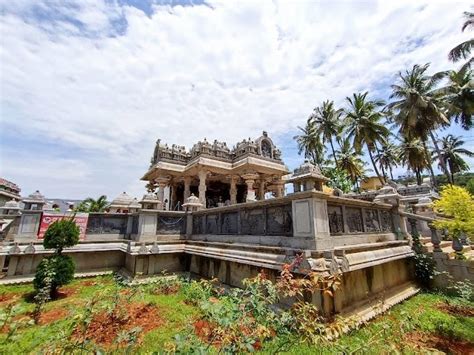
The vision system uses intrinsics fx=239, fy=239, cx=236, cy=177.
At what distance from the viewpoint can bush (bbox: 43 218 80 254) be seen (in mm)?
8422

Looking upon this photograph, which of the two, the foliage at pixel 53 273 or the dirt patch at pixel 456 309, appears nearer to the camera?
the dirt patch at pixel 456 309

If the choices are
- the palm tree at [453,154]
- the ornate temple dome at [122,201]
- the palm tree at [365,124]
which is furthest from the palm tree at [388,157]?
the ornate temple dome at [122,201]

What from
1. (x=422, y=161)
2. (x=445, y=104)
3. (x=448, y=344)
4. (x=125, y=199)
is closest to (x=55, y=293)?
(x=125, y=199)

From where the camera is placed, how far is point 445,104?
21984mm

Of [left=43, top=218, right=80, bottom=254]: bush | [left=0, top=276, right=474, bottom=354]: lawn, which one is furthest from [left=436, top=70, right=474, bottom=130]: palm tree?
[left=43, top=218, right=80, bottom=254]: bush

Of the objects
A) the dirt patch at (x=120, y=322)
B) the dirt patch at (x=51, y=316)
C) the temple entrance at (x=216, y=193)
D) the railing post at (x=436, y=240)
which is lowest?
the dirt patch at (x=51, y=316)

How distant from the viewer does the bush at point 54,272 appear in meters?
7.75

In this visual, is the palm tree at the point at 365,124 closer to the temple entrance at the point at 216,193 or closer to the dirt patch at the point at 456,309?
the temple entrance at the point at 216,193

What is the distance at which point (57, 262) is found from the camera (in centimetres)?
824

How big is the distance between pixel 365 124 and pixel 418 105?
184 inches

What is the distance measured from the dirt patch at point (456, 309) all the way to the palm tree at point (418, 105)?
19.7 m

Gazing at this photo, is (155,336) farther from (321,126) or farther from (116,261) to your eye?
(321,126)

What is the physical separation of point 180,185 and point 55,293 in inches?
688

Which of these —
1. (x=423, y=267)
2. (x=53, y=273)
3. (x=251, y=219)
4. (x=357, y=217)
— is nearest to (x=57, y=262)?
(x=53, y=273)
